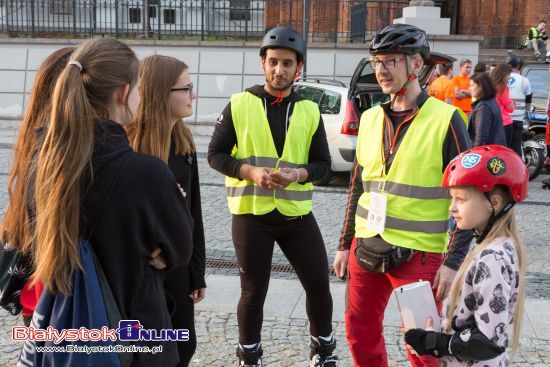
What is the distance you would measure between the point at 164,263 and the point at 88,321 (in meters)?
0.33

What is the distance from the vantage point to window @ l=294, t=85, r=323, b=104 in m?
10.8

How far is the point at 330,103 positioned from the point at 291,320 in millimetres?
6027

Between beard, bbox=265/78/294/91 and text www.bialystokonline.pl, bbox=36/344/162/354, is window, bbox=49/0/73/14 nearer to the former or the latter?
beard, bbox=265/78/294/91

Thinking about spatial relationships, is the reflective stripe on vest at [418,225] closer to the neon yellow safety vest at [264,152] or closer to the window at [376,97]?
the neon yellow safety vest at [264,152]

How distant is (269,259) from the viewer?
4.12 meters

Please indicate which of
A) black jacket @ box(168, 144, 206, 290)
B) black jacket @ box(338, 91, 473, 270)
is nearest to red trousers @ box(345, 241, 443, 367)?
black jacket @ box(338, 91, 473, 270)

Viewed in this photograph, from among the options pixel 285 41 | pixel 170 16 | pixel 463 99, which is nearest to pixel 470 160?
pixel 285 41

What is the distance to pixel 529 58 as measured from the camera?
22.3m

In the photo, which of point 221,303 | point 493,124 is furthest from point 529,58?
point 221,303

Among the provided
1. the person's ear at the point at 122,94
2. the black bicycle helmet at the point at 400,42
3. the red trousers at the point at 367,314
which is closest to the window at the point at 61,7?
the black bicycle helmet at the point at 400,42

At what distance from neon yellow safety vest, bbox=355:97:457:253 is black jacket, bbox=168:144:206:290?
86cm

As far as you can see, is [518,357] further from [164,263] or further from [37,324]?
[37,324]

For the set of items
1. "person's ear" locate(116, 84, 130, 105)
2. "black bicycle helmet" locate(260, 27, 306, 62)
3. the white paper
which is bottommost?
the white paper

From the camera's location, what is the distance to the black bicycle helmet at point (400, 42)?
11.1 ft
